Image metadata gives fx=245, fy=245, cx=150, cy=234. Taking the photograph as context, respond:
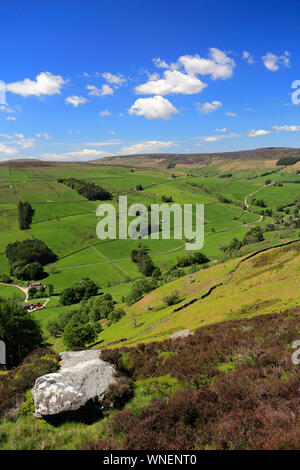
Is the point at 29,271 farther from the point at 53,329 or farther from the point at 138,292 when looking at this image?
the point at 138,292

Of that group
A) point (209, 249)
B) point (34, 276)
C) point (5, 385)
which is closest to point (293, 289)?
point (5, 385)

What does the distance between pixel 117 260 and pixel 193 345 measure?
488 feet

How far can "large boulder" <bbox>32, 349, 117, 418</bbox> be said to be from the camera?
35.3ft

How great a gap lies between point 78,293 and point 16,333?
8878 centimetres

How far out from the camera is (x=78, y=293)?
398 ft

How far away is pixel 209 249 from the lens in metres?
163

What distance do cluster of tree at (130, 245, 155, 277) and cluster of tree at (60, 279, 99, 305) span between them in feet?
101

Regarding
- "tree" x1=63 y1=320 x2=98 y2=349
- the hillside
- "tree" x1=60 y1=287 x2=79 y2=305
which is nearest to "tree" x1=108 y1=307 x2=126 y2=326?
the hillside

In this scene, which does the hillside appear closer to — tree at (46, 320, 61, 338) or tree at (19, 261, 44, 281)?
tree at (46, 320, 61, 338)

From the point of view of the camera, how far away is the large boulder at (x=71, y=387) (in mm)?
10758

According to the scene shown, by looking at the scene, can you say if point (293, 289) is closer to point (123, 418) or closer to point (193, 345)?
point (193, 345)

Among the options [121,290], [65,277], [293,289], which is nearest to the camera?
[293,289]

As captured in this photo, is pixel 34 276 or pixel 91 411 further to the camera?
pixel 34 276

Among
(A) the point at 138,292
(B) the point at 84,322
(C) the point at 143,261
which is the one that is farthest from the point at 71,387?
(C) the point at 143,261
